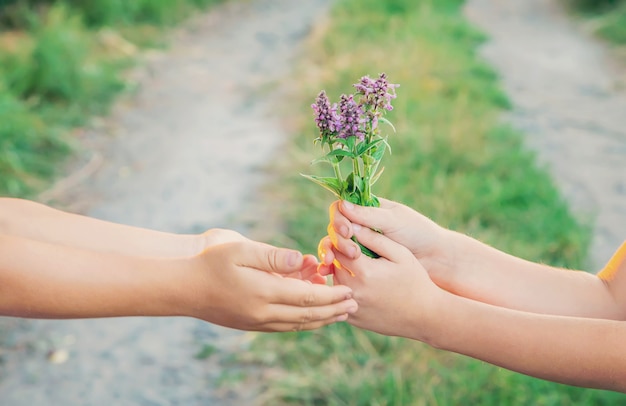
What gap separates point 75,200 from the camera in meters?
3.45

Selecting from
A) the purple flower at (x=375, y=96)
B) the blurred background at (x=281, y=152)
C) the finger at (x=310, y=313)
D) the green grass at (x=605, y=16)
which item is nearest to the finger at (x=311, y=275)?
the finger at (x=310, y=313)

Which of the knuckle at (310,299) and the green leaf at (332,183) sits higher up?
the green leaf at (332,183)

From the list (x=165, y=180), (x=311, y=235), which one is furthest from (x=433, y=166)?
(x=165, y=180)

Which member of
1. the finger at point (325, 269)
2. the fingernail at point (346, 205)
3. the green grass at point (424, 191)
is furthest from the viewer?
the green grass at point (424, 191)

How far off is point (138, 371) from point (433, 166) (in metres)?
1.79

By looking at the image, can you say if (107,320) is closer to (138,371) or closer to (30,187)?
(138,371)

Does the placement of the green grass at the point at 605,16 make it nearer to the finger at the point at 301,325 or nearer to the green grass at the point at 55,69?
the green grass at the point at 55,69

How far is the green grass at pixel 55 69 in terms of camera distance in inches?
143

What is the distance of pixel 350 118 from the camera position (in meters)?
1.26

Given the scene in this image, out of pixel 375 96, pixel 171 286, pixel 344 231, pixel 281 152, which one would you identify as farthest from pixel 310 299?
pixel 281 152

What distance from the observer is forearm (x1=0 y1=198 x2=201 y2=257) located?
153 centimetres

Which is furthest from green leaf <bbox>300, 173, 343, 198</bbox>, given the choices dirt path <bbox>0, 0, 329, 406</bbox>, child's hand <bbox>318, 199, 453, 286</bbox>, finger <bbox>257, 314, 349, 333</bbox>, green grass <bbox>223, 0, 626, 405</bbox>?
dirt path <bbox>0, 0, 329, 406</bbox>

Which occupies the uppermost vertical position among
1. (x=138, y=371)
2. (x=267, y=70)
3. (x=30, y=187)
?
(x=267, y=70)

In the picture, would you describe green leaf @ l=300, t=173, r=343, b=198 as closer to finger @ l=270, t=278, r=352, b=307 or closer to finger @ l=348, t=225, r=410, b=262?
finger @ l=348, t=225, r=410, b=262
